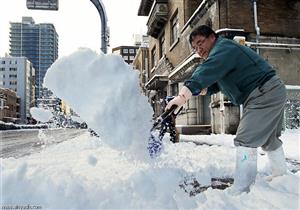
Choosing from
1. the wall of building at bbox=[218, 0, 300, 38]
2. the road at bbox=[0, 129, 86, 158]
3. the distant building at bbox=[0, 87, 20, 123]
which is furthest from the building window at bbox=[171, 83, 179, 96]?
the distant building at bbox=[0, 87, 20, 123]

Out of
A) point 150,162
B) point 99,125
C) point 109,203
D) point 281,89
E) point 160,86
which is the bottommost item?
point 109,203

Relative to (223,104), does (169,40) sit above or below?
above

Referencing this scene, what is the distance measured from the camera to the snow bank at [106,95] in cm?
257

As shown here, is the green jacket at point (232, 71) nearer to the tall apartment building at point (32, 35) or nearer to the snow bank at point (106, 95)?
the snow bank at point (106, 95)

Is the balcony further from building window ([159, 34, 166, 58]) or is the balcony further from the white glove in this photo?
the white glove

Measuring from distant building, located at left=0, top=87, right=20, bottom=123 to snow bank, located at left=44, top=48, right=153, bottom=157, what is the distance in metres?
89.2

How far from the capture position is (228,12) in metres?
11.6

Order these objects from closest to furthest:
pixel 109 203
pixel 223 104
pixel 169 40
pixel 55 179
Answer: pixel 109 203 < pixel 55 179 < pixel 223 104 < pixel 169 40

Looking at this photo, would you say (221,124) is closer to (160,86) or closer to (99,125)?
(99,125)

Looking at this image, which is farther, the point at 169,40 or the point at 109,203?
the point at 169,40

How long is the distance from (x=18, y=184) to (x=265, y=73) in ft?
7.08

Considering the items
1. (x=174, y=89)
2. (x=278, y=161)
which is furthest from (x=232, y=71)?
(x=174, y=89)

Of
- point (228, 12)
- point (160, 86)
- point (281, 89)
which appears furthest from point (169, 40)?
point (281, 89)

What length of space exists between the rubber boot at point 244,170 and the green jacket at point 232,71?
47 centimetres
